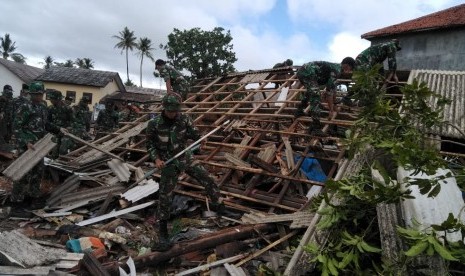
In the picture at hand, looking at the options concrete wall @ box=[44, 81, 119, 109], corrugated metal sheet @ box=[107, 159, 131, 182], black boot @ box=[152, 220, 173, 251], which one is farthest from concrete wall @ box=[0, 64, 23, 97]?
black boot @ box=[152, 220, 173, 251]

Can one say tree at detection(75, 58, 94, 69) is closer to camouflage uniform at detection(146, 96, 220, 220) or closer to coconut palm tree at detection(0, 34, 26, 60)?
coconut palm tree at detection(0, 34, 26, 60)

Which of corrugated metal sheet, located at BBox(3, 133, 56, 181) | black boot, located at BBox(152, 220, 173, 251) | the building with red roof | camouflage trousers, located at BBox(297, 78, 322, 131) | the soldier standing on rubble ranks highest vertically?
the building with red roof

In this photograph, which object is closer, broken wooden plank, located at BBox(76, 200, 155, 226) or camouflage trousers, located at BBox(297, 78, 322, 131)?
broken wooden plank, located at BBox(76, 200, 155, 226)

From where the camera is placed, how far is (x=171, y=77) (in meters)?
7.98

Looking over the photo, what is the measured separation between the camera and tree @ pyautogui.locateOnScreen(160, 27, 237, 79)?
24.5 metres

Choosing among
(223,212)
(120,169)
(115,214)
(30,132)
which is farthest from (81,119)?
(223,212)

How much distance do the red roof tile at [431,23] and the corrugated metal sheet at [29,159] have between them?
1743cm

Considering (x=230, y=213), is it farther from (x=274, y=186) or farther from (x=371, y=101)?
(x=371, y=101)

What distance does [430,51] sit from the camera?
17547mm

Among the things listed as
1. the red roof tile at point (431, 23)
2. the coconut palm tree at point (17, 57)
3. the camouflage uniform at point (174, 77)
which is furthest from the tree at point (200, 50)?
the coconut palm tree at point (17, 57)

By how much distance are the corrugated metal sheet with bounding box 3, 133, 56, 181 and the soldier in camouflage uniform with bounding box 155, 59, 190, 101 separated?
285cm

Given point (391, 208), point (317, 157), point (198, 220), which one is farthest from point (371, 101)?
point (198, 220)

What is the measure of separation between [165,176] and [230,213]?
4.10 ft

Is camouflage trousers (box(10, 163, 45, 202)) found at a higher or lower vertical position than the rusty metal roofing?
lower
